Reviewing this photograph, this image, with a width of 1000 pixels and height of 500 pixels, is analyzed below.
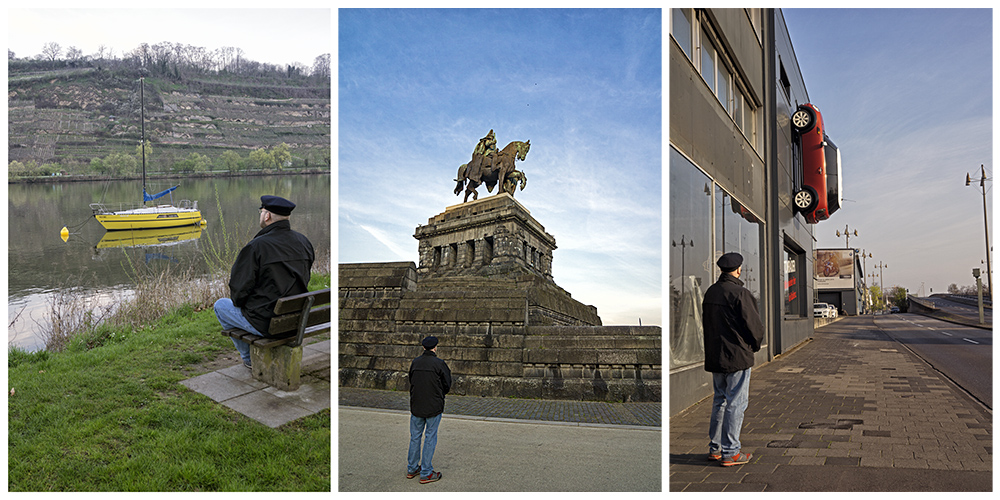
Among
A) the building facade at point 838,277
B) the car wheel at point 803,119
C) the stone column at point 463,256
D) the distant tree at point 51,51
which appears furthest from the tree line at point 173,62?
the building facade at point 838,277

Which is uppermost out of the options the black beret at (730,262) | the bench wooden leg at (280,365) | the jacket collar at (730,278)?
the black beret at (730,262)

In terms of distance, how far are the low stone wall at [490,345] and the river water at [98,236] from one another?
158 cm

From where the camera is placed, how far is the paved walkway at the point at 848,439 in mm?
3486

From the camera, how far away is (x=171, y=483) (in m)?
3.37

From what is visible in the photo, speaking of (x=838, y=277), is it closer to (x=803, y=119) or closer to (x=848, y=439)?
(x=803, y=119)

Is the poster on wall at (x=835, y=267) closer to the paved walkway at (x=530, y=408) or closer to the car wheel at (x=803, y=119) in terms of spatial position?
the car wheel at (x=803, y=119)

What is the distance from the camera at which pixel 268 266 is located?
4.18m

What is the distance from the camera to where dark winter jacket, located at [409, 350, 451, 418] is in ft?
11.0

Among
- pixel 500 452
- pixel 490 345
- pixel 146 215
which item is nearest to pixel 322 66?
pixel 500 452

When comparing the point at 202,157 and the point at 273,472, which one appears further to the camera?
the point at 202,157

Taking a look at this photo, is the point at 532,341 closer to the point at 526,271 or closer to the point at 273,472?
the point at 273,472

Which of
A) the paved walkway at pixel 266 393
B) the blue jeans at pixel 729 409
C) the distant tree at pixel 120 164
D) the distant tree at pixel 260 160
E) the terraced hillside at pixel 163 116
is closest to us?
the blue jeans at pixel 729 409

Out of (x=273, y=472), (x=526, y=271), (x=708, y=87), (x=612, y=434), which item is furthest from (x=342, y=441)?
(x=526, y=271)

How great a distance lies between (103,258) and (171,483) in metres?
4.12
